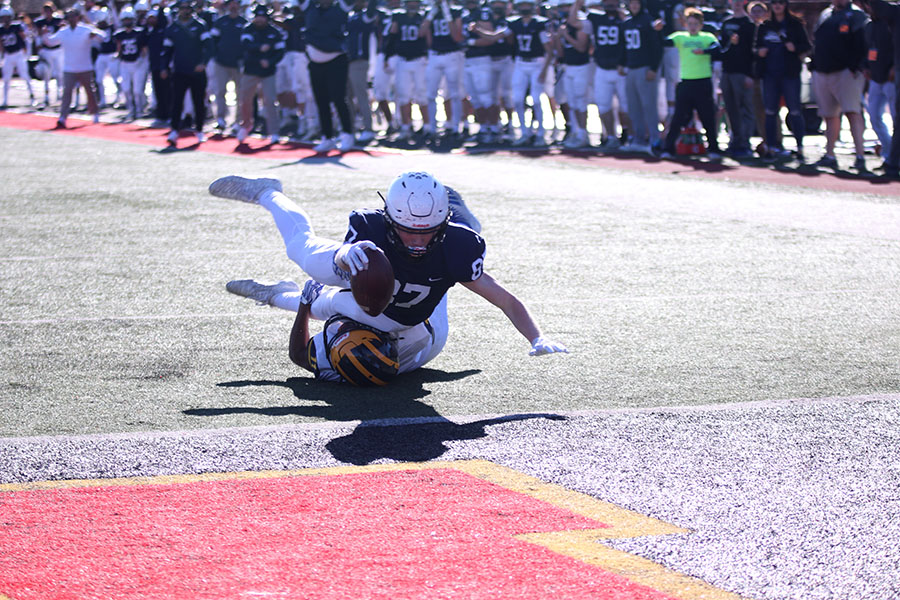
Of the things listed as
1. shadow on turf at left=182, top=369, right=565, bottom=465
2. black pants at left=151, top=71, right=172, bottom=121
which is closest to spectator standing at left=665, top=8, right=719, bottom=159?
black pants at left=151, top=71, right=172, bottom=121

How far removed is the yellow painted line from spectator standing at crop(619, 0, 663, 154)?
12.3 metres

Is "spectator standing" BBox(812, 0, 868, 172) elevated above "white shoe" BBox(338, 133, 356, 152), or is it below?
above

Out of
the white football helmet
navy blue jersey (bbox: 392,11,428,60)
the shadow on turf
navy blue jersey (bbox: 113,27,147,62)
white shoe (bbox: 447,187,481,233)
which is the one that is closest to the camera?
the shadow on turf

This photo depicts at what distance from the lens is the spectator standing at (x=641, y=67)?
52.7ft

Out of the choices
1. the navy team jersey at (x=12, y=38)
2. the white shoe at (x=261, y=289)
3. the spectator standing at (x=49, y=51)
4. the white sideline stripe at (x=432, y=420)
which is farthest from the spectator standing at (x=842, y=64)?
the navy team jersey at (x=12, y=38)

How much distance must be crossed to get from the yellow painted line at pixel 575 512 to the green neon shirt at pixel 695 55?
11.4 metres

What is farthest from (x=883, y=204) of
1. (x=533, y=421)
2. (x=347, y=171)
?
(x=533, y=421)

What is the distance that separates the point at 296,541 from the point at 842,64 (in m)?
12.1

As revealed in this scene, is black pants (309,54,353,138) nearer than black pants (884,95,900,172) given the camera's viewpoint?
No

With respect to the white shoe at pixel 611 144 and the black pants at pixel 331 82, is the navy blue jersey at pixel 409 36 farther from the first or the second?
the white shoe at pixel 611 144

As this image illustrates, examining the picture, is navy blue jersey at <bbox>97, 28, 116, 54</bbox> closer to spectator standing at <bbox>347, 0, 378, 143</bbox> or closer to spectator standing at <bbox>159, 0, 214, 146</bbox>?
spectator standing at <bbox>159, 0, 214, 146</bbox>

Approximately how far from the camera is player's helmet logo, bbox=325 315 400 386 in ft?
19.4

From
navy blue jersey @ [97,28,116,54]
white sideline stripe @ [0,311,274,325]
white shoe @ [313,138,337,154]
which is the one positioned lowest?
white shoe @ [313,138,337,154]

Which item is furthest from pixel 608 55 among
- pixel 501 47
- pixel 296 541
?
pixel 296 541
